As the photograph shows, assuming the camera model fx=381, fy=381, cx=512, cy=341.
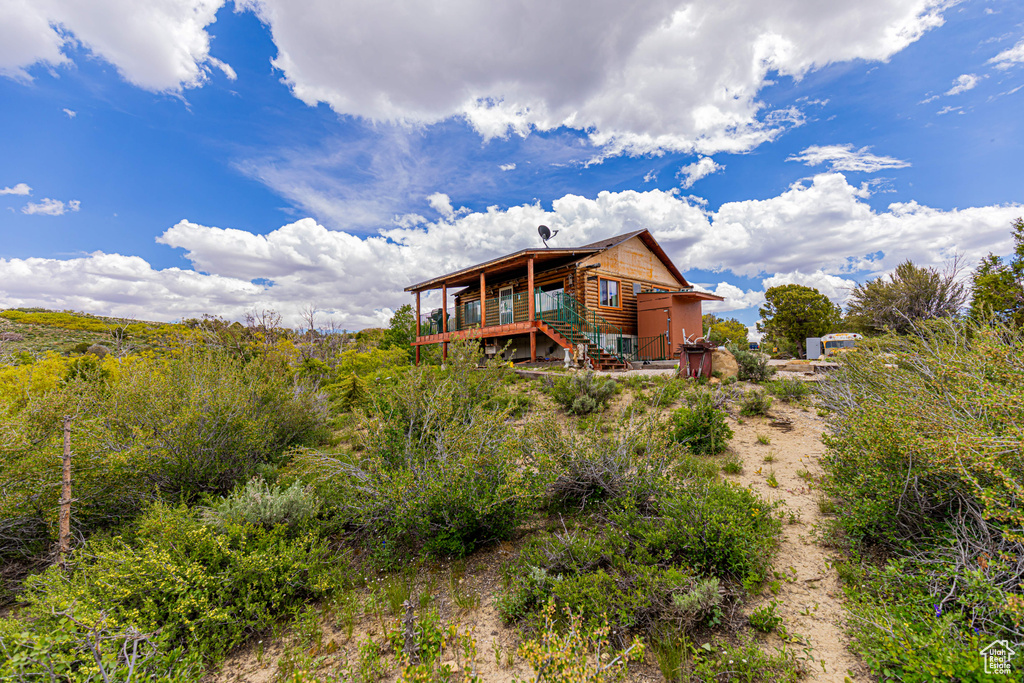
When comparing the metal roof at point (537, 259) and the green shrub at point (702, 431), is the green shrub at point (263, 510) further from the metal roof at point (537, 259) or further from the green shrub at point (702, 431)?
the metal roof at point (537, 259)

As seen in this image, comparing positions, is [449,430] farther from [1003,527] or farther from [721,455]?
[1003,527]

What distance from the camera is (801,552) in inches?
138

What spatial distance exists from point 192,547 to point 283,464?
2390 mm

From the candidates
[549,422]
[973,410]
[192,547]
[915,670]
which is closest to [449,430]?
[549,422]

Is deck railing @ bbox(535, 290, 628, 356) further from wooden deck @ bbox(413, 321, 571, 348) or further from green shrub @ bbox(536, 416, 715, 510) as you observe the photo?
green shrub @ bbox(536, 416, 715, 510)

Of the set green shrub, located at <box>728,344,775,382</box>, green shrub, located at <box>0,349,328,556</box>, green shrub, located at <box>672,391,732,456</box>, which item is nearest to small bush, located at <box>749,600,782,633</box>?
green shrub, located at <box>672,391,732,456</box>

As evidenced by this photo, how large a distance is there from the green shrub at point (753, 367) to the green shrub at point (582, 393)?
12.9 feet

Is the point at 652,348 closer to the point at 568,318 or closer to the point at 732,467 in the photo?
the point at 568,318

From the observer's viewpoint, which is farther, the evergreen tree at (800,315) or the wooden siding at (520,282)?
the evergreen tree at (800,315)

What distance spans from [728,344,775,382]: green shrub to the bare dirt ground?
5710 mm

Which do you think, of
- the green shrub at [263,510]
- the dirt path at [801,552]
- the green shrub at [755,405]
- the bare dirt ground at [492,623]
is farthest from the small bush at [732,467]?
the green shrub at [263,510]

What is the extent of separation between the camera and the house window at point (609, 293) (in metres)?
15.3

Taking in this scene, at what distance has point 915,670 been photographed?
2070 mm

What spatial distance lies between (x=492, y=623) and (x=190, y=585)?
8.08ft
